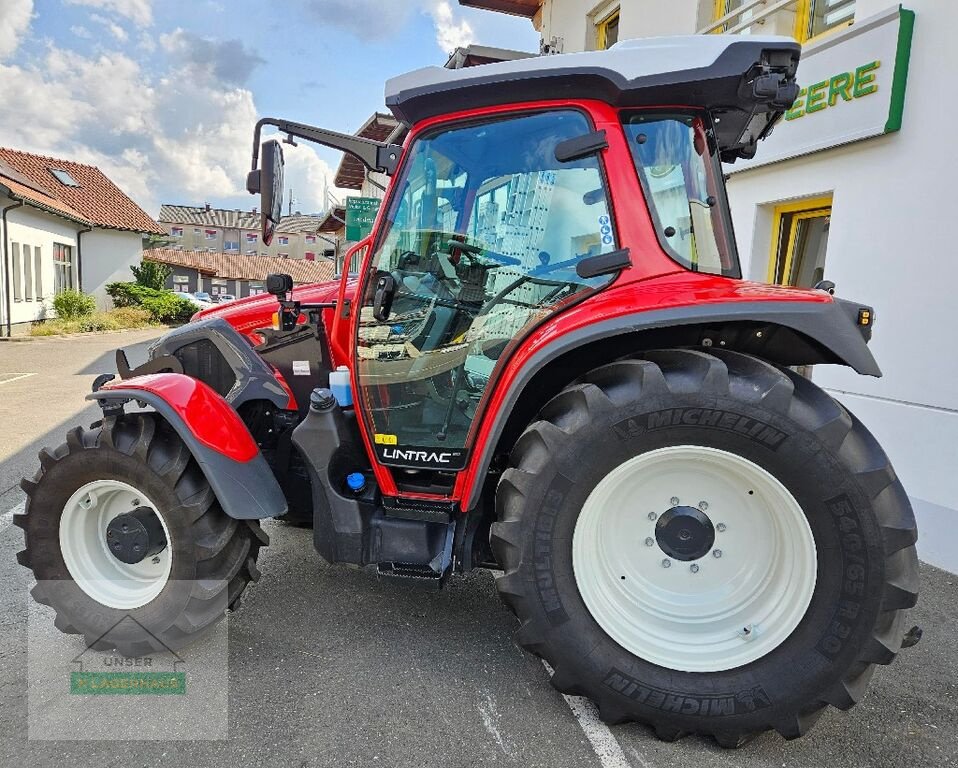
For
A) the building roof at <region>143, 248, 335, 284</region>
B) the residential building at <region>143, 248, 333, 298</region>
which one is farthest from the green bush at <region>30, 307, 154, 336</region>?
the building roof at <region>143, 248, 335, 284</region>

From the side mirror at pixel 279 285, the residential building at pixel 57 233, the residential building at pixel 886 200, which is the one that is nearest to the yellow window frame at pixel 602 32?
the residential building at pixel 886 200

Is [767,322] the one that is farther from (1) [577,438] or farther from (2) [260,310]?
(2) [260,310]

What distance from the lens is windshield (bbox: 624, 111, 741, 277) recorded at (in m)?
2.38

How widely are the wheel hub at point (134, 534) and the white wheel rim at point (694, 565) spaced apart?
1779 millimetres

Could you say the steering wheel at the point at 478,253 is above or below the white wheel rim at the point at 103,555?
above

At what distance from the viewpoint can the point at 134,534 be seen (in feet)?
8.80

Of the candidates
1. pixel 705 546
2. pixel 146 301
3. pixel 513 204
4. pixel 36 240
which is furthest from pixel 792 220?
pixel 146 301

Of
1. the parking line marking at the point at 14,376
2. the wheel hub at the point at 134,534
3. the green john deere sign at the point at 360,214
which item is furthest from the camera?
the parking line marking at the point at 14,376

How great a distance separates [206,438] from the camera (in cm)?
265

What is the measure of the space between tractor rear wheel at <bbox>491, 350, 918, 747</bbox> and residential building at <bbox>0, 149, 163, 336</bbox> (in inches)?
796

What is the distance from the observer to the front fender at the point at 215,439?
2625 mm

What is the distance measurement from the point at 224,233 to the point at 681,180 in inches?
3227

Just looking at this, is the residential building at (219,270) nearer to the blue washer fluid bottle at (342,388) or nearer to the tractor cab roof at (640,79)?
the blue washer fluid bottle at (342,388)

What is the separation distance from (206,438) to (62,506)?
735 mm
